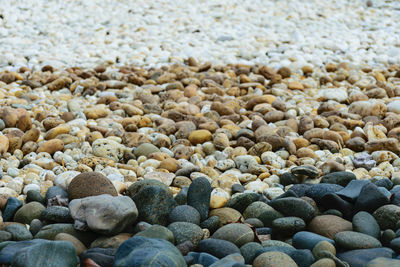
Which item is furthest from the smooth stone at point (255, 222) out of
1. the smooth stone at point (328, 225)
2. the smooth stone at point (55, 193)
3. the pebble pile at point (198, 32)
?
the pebble pile at point (198, 32)

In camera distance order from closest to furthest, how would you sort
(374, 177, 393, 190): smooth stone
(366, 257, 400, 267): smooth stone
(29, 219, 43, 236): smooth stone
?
(366, 257, 400, 267): smooth stone < (29, 219, 43, 236): smooth stone < (374, 177, 393, 190): smooth stone

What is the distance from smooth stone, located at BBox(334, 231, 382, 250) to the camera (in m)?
2.07

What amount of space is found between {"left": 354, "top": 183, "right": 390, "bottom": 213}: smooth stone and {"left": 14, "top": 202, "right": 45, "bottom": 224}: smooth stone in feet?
5.48

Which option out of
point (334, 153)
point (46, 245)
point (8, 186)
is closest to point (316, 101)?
point (334, 153)

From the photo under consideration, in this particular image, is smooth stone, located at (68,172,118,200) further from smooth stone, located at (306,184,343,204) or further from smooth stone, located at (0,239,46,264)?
smooth stone, located at (306,184,343,204)

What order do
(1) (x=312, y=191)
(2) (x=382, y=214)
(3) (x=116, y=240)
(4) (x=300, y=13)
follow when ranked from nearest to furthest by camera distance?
(3) (x=116, y=240) → (2) (x=382, y=214) → (1) (x=312, y=191) → (4) (x=300, y=13)

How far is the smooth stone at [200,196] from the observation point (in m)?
2.45

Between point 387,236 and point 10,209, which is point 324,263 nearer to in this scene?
point 387,236

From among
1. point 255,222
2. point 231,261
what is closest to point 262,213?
point 255,222

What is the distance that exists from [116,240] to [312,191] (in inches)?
45.3

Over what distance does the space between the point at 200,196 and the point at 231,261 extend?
2.08 ft

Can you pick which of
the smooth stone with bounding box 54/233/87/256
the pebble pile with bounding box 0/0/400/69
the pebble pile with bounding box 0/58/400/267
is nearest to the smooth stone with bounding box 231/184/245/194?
the pebble pile with bounding box 0/58/400/267

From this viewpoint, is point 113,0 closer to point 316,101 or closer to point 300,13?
point 300,13

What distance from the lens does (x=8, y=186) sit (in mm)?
2711
